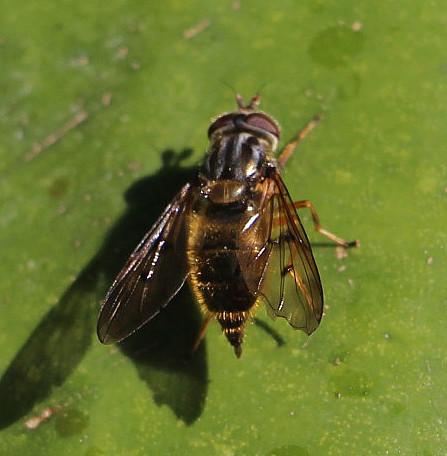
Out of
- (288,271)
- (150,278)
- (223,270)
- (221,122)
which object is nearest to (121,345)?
(150,278)

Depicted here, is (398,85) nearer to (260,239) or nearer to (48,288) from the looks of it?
(260,239)

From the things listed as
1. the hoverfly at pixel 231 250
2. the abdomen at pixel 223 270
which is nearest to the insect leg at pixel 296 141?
the hoverfly at pixel 231 250

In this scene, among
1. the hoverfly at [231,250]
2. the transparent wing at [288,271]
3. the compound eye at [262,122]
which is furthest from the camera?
the compound eye at [262,122]

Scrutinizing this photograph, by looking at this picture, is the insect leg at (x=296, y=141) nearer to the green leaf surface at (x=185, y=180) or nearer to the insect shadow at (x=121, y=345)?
the green leaf surface at (x=185, y=180)

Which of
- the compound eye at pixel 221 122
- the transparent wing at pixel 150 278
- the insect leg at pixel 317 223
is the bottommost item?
the transparent wing at pixel 150 278

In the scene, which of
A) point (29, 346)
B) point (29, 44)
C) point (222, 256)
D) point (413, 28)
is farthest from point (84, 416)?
point (413, 28)

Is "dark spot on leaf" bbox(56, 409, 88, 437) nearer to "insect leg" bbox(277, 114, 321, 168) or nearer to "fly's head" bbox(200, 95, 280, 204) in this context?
"fly's head" bbox(200, 95, 280, 204)

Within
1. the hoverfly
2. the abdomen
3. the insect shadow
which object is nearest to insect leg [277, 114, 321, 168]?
the hoverfly

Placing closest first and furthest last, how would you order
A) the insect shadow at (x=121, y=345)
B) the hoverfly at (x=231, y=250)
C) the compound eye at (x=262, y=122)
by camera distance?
the hoverfly at (x=231, y=250) → the insect shadow at (x=121, y=345) → the compound eye at (x=262, y=122)
